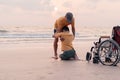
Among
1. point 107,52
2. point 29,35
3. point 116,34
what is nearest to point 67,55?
point 107,52

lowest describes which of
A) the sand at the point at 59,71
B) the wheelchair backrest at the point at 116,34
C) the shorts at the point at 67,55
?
the sand at the point at 59,71

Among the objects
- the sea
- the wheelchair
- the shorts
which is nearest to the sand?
the wheelchair

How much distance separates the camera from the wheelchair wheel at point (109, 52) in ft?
24.0

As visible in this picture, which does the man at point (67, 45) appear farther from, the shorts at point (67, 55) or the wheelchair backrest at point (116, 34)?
the wheelchair backrest at point (116, 34)

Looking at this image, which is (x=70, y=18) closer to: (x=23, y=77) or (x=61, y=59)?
(x=61, y=59)

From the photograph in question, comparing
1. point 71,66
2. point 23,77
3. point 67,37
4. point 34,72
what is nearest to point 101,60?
point 71,66

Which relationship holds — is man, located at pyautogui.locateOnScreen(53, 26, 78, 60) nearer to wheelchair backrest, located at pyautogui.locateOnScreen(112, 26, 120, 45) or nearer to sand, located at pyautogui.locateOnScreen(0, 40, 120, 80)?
sand, located at pyautogui.locateOnScreen(0, 40, 120, 80)

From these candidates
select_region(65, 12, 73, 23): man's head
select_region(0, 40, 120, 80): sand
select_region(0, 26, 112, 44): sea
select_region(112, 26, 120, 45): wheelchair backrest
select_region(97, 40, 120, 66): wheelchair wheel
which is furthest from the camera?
select_region(0, 26, 112, 44): sea

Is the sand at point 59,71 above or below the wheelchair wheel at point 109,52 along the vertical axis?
below

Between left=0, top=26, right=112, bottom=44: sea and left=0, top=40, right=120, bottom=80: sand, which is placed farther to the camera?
left=0, top=26, right=112, bottom=44: sea

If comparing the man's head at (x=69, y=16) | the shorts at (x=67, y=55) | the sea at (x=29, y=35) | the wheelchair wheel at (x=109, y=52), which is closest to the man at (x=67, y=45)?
the shorts at (x=67, y=55)

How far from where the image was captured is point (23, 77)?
578cm

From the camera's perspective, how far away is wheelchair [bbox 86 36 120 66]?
24.1 ft

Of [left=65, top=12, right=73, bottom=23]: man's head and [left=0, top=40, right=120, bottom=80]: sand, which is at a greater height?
[left=65, top=12, right=73, bottom=23]: man's head
